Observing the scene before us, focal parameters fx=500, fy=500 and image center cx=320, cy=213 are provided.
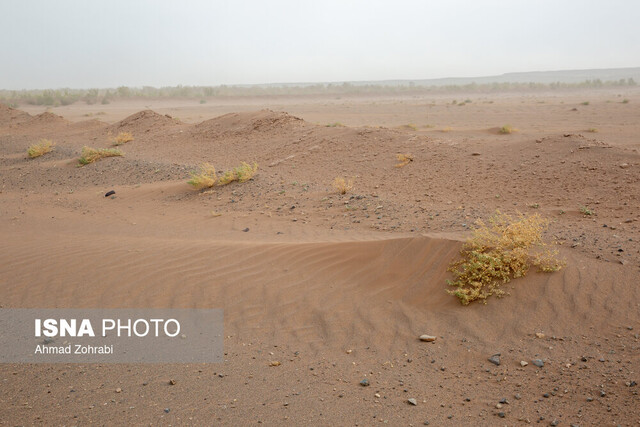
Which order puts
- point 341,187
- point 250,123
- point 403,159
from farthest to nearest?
point 250,123 < point 403,159 < point 341,187

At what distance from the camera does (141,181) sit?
12953 millimetres

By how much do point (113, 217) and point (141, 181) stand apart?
3263mm

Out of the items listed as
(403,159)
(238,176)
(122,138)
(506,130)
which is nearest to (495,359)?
(403,159)

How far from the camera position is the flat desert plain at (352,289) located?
387 centimetres

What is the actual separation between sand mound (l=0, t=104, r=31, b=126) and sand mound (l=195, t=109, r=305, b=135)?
1335cm

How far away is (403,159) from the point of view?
1190 cm

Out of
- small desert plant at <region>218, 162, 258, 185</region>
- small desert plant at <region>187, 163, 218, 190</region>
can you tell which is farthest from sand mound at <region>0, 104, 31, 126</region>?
small desert plant at <region>218, 162, 258, 185</region>

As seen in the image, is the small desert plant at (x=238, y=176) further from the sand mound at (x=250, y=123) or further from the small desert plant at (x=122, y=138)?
the small desert plant at (x=122, y=138)

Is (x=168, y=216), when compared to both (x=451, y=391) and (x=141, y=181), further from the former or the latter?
(x=451, y=391)

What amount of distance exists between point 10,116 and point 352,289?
27716 millimetres

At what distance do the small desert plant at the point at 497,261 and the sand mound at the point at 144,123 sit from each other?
1711cm

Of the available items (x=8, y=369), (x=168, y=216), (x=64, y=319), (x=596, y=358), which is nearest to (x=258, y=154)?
(x=168, y=216)

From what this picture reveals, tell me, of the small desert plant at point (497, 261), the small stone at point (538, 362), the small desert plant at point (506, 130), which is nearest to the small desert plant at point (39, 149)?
the small desert plant at point (506, 130)

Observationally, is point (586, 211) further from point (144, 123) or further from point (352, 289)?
point (144, 123)
